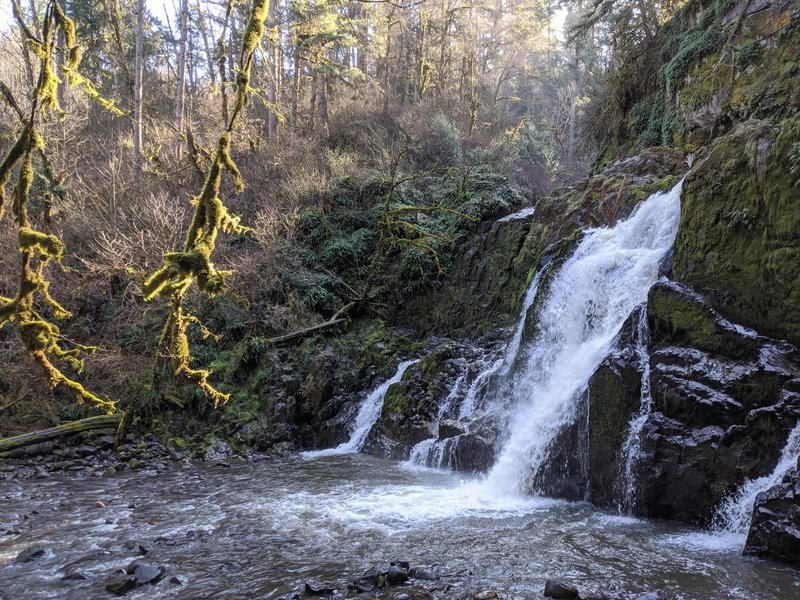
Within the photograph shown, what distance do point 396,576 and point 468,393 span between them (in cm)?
622

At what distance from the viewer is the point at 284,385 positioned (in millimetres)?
12273

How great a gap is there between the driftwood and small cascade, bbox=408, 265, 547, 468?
6.16 meters

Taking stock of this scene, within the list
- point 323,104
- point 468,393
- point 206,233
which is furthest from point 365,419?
point 323,104

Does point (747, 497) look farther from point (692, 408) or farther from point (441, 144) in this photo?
point (441, 144)

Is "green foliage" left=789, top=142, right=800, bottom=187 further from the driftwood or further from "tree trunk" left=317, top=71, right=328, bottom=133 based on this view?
"tree trunk" left=317, top=71, right=328, bottom=133

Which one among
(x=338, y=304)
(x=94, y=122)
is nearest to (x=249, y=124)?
(x=94, y=122)

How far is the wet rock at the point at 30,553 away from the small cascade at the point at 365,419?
569 centimetres

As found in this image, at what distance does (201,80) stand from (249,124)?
10.5 m

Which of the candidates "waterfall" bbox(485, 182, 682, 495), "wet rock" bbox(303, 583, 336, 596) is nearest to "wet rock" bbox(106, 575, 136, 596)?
"wet rock" bbox(303, 583, 336, 596)

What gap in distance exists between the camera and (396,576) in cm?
484

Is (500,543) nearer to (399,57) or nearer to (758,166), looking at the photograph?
(758,166)

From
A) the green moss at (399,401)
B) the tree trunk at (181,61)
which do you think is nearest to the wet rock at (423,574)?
the green moss at (399,401)

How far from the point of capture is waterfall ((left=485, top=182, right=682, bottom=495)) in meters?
8.12

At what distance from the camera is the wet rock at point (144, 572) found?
4840 mm
